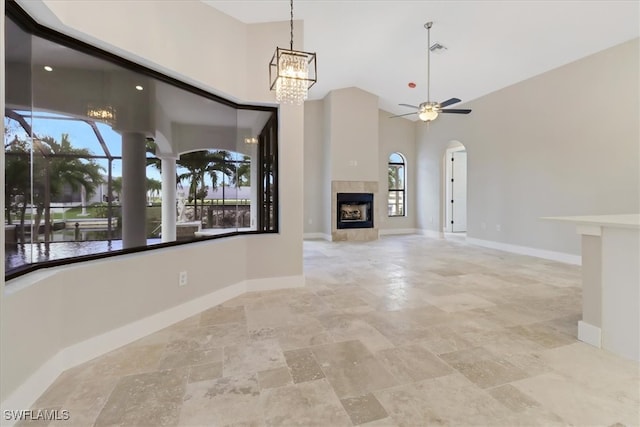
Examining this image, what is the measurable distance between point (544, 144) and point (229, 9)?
5824mm

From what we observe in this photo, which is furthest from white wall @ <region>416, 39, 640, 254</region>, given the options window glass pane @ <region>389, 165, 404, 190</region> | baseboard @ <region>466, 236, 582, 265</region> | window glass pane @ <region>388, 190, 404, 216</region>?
window glass pane @ <region>388, 190, 404, 216</region>

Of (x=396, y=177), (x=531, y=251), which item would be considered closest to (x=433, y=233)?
(x=396, y=177)

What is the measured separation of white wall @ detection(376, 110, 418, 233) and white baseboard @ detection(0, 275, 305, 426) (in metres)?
6.24

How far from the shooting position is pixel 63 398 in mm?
1651

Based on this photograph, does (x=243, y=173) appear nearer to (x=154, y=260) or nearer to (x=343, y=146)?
(x=154, y=260)

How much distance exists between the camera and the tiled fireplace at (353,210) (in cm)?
798

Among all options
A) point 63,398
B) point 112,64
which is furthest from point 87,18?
point 63,398

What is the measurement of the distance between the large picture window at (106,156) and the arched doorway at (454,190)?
7.04 m

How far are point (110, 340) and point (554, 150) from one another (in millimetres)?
7022

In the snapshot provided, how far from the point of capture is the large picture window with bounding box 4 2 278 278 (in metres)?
1.81

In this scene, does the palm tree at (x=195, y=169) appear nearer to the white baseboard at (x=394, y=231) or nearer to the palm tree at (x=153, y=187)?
the palm tree at (x=153, y=187)

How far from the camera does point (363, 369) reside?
6.40ft

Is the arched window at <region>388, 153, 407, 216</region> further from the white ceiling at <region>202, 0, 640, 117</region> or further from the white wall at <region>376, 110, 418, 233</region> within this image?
the white ceiling at <region>202, 0, 640, 117</region>

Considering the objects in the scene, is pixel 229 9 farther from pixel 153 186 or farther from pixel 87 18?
pixel 153 186
